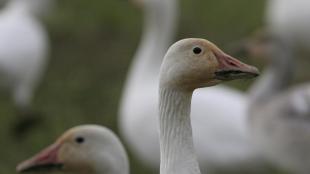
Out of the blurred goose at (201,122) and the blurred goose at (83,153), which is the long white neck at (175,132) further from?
the blurred goose at (201,122)

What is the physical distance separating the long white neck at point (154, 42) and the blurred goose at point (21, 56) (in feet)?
3.82

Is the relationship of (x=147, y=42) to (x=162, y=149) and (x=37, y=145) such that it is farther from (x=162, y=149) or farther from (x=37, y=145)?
(x=162, y=149)

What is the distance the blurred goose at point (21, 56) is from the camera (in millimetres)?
7938

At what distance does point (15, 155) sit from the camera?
749 cm

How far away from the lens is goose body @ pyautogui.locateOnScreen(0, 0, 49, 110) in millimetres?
7926

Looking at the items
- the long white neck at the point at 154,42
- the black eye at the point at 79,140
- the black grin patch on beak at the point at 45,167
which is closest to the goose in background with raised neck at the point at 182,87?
the black eye at the point at 79,140

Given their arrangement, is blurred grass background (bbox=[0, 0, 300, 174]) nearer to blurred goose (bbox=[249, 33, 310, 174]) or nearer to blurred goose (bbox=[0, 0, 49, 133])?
blurred goose (bbox=[0, 0, 49, 133])

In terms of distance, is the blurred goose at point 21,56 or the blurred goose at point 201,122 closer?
the blurred goose at point 201,122

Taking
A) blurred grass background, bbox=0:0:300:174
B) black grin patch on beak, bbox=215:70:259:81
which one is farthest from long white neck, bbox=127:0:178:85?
black grin patch on beak, bbox=215:70:259:81

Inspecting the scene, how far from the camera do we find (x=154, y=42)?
697cm

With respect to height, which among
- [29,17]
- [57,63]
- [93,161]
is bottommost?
[57,63]

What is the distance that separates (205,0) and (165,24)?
156 inches

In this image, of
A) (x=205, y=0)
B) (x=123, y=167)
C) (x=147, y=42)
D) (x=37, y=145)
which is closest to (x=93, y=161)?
(x=123, y=167)

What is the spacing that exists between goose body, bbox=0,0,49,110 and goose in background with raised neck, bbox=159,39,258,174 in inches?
185
